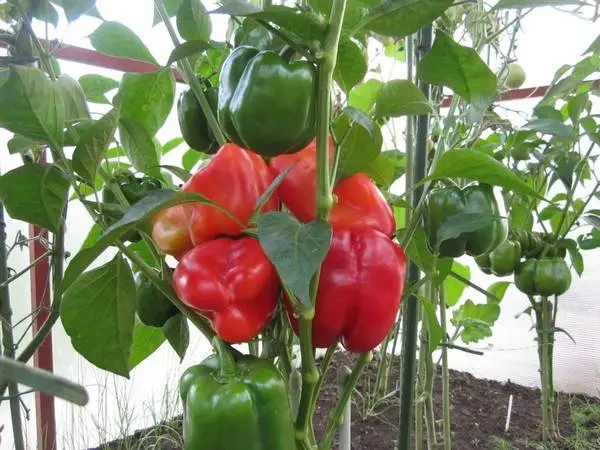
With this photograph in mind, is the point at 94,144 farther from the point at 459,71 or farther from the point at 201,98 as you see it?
the point at 459,71

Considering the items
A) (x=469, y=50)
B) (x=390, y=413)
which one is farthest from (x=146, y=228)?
(x=390, y=413)

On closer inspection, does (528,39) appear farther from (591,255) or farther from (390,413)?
(390,413)

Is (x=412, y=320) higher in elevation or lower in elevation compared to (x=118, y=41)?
lower

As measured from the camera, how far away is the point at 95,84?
1.76 feet

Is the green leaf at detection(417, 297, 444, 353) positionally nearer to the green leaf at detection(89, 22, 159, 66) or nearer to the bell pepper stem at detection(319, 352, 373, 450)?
the bell pepper stem at detection(319, 352, 373, 450)

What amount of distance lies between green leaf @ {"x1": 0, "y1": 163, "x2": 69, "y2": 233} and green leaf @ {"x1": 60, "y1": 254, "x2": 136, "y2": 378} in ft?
0.21

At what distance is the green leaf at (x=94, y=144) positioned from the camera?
0.33 meters

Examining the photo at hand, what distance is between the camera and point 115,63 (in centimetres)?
114

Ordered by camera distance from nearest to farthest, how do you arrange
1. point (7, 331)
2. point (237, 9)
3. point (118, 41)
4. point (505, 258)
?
point (237, 9) < point (118, 41) < point (7, 331) < point (505, 258)

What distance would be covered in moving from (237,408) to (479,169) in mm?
203

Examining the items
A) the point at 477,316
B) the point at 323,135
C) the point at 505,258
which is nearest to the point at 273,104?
the point at 323,135

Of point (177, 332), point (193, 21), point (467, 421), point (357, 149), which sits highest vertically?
point (193, 21)

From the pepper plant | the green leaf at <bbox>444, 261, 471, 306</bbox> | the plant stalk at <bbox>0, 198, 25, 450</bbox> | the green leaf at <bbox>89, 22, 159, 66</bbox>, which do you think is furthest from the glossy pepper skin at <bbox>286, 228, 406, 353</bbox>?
the green leaf at <bbox>444, 261, 471, 306</bbox>

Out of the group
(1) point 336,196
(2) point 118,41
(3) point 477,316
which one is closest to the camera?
(1) point 336,196
